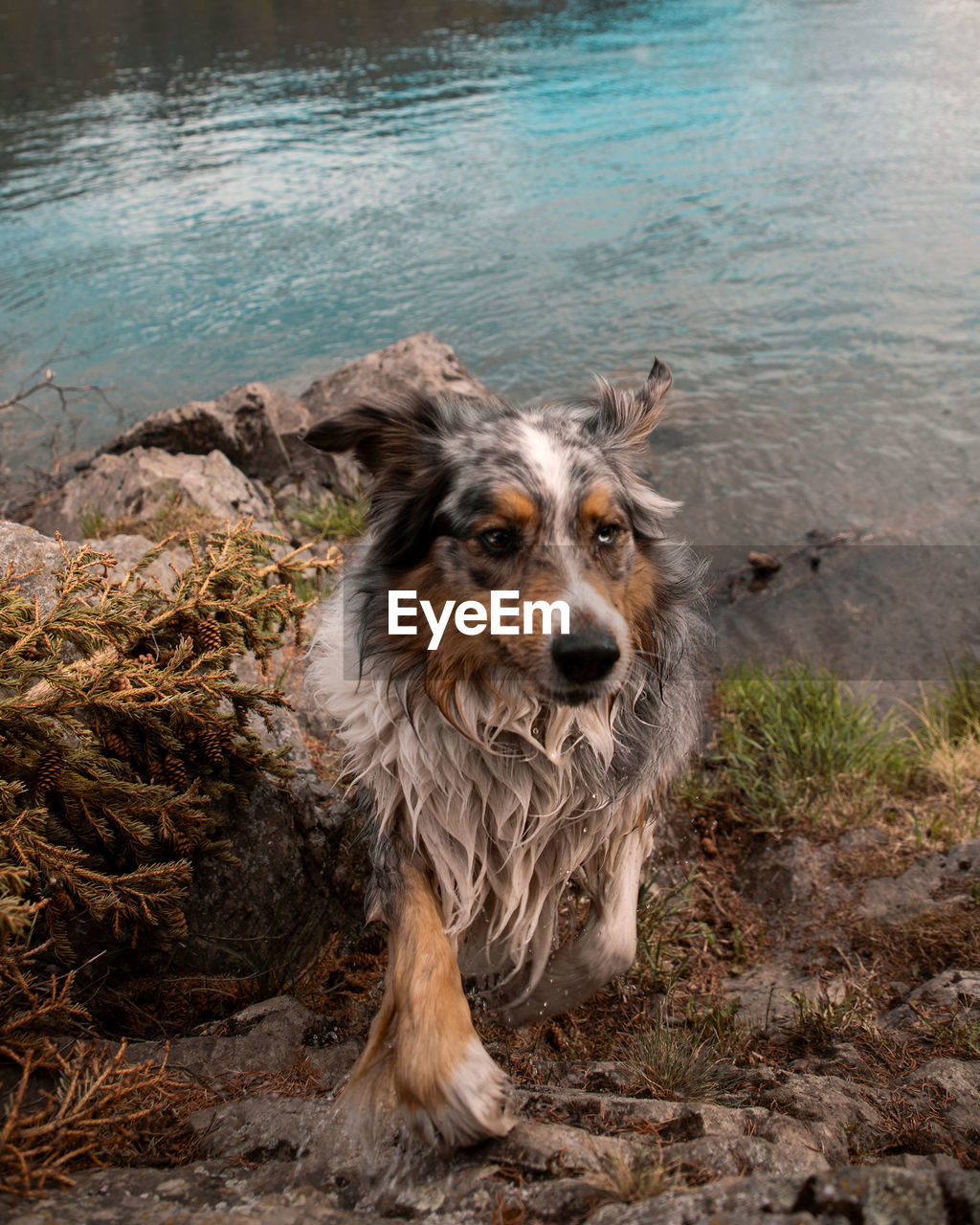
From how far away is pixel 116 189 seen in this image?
56.1 feet

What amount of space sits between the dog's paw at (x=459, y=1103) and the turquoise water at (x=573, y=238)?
237 inches

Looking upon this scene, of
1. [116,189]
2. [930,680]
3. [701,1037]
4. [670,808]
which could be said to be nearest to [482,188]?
[116,189]

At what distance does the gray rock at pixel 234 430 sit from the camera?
6832mm

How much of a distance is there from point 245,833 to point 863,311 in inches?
426

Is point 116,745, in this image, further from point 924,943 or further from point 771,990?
point 924,943

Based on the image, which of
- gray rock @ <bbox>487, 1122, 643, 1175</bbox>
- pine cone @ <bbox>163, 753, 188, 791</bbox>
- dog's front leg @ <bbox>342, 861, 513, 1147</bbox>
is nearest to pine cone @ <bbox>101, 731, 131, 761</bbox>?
pine cone @ <bbox>163, 753, 188, 791</bbox>

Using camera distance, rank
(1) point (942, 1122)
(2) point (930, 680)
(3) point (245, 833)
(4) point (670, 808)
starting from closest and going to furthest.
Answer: (1) point (942, 1122), (3) point (245, 833), (4) point (670, 808), (2) point (930, 680)

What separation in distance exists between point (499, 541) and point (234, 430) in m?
4.93

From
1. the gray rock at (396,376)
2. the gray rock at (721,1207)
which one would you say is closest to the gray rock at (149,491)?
the gray rock at (396,376)

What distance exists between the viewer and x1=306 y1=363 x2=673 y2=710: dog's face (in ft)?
8.34

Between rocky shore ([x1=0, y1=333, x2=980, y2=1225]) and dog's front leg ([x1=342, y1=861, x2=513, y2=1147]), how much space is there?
0.07 metres

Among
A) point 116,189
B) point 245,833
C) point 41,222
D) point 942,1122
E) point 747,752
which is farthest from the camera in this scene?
point 116,189

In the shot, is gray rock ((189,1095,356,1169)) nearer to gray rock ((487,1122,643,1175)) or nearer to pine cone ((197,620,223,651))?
gray rock ((487,1122,643,1175))

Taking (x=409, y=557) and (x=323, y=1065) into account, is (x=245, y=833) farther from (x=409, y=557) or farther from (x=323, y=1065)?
(x=409, y=557)
